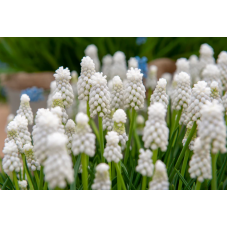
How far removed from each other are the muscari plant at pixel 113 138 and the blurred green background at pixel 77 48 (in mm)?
1685

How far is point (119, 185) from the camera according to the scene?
97 centimetres

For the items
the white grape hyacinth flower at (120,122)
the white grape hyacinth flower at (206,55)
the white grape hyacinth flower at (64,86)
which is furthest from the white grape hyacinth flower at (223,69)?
the white grape hyacinth flower at (64,86)

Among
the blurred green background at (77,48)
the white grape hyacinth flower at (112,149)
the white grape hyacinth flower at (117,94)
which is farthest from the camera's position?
the blurred green background at (77,48)

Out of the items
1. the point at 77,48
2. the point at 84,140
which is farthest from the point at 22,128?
the point at 77,48

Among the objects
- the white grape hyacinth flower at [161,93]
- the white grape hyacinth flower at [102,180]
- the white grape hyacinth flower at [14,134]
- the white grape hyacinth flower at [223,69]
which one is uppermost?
the white grape hyacinth flower at [223,69]

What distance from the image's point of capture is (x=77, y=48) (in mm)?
3094

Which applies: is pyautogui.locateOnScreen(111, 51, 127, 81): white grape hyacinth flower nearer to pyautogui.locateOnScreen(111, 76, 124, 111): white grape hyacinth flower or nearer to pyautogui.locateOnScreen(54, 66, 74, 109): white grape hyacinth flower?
pyautogui.locateOnScreen(111, 76, 124, 111): white grape hyacinth flower

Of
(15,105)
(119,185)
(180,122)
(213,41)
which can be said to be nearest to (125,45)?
(213,41)

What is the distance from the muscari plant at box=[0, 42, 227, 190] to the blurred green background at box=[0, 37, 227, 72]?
5.53 ft

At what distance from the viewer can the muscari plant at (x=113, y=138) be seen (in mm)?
696

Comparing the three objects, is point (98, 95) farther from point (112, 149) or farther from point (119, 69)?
point (119, 69)

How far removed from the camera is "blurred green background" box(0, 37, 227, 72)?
3.00 m

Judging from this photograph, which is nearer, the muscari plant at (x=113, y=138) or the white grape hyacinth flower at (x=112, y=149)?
the muscari plant at (x=113, y=138)

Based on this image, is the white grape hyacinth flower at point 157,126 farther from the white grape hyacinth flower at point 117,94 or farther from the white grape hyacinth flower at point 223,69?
the white grape hyacinth flower at point 223,69
